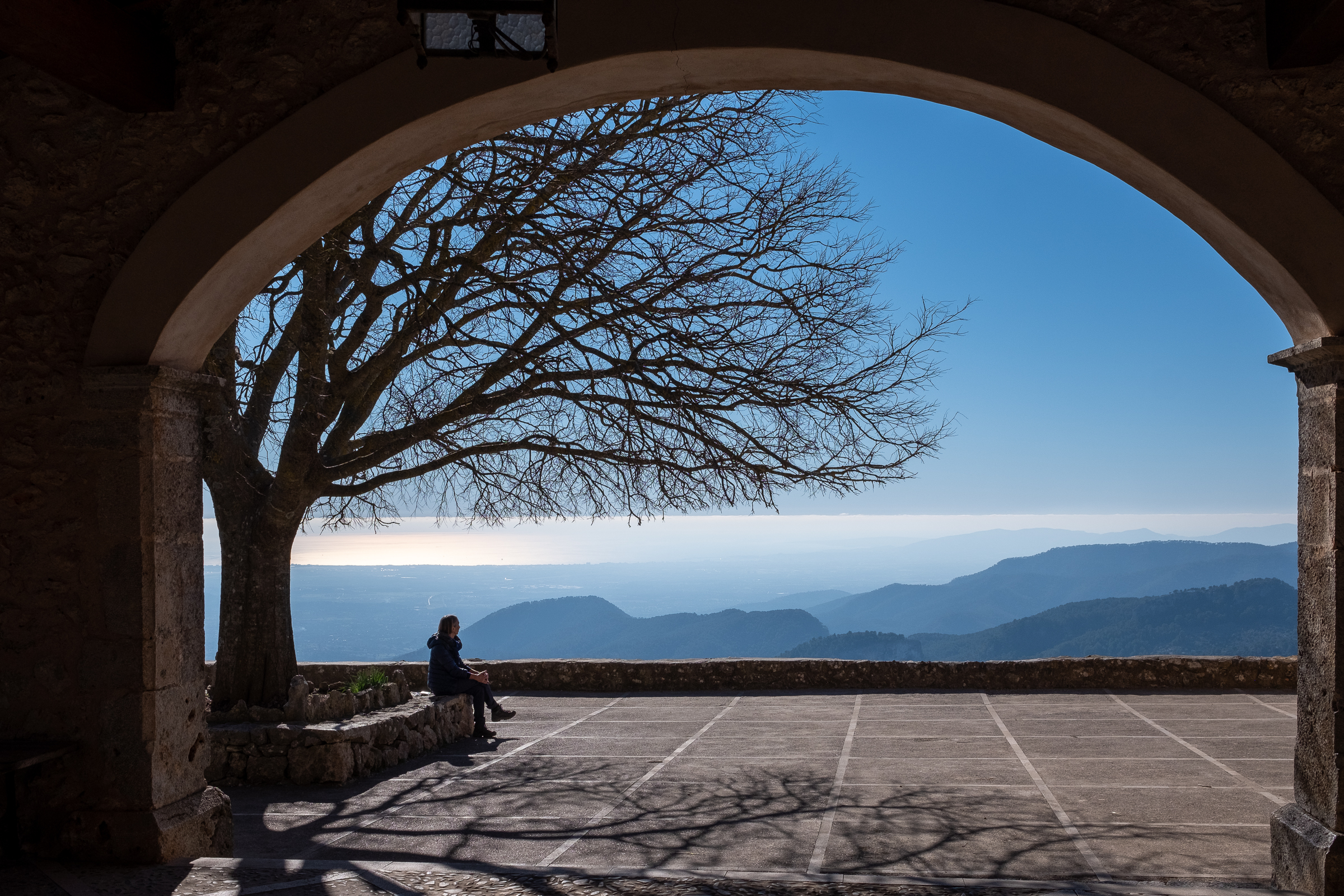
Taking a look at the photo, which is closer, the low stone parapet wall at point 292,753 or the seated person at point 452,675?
the low stone parapet wall at point 292,753

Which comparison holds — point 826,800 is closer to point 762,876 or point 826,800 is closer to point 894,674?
point 762,876

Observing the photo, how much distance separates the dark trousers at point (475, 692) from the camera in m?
8.46

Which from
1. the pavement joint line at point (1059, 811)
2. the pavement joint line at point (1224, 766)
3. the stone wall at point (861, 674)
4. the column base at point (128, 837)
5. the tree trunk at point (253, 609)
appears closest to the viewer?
the column base at point (128, 837)

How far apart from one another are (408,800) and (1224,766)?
5.61m

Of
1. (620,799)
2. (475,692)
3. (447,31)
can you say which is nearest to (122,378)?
(447,31)

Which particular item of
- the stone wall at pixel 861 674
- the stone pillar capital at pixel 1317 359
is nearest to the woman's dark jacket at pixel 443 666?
the stone wall at pixel 861 674

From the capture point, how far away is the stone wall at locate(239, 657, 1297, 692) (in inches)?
389

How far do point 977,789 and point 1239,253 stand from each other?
3.85 metres

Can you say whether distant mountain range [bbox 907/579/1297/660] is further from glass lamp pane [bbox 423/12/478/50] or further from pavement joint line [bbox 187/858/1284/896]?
glass lamp pane [bbox 423/12/478/50]

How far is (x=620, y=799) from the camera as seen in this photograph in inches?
237

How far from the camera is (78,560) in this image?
3965mm

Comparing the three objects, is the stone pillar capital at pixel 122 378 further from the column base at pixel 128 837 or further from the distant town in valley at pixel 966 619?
the distant town in valley at pixel 966 619

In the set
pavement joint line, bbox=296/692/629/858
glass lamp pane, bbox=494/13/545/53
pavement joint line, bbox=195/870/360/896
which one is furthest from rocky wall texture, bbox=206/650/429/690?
glass lamp pane, bbox=494/13/545/53

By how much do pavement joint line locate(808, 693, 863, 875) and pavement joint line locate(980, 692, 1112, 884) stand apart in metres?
1.23
